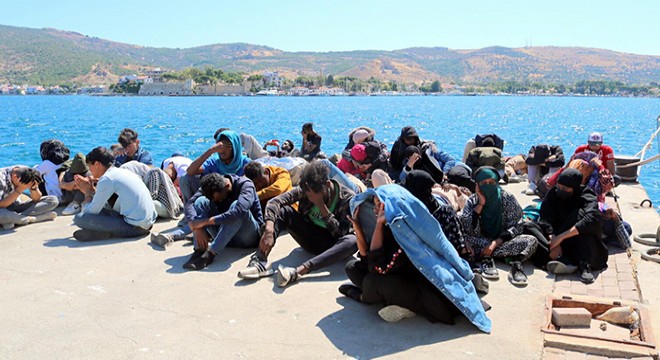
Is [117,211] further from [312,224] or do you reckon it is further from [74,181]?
[312,224]

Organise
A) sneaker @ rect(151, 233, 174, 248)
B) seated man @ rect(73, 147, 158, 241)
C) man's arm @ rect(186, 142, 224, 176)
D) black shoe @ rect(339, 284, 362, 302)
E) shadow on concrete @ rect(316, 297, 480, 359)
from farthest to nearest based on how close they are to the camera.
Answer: man's arm @ rect(186, 142, 224, 176) → seated man @ rect(73, 147, 158, 241) → sneaker @ rect(151, 233, 174, 248) → black shoe @ rect(339, 284, 362, 302) → shadow on concrete @ rect(316, 297, 480, 359)

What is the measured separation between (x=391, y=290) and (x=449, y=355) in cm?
65

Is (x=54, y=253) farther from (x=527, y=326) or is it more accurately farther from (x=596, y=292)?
(x=596, y=292)

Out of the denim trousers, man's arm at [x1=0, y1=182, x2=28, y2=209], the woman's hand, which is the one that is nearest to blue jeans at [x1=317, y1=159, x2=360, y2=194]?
the denim trousers

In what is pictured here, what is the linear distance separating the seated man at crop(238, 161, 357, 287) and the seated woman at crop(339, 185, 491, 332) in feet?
2.82

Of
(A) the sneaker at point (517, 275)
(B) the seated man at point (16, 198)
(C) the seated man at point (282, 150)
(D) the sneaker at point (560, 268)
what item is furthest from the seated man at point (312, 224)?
(C) the seated man at point (282, 150)

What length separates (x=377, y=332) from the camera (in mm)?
4070


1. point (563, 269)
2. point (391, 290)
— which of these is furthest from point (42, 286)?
point (563, 269)

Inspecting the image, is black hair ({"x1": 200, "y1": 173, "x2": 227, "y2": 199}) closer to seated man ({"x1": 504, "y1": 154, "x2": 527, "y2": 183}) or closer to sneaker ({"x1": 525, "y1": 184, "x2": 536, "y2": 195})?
sneaker ({"x1": 525, "y1": 184, "x2": 536, "y2": 195})

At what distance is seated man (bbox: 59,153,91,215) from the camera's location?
7.84 meters

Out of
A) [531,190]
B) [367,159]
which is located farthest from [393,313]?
[531,190]

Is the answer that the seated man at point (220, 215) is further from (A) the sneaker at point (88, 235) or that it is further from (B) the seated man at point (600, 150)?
(B) the seated man at point (600, 150)

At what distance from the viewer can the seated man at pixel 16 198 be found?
685cm

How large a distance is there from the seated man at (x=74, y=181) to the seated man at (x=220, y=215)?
108 inches
